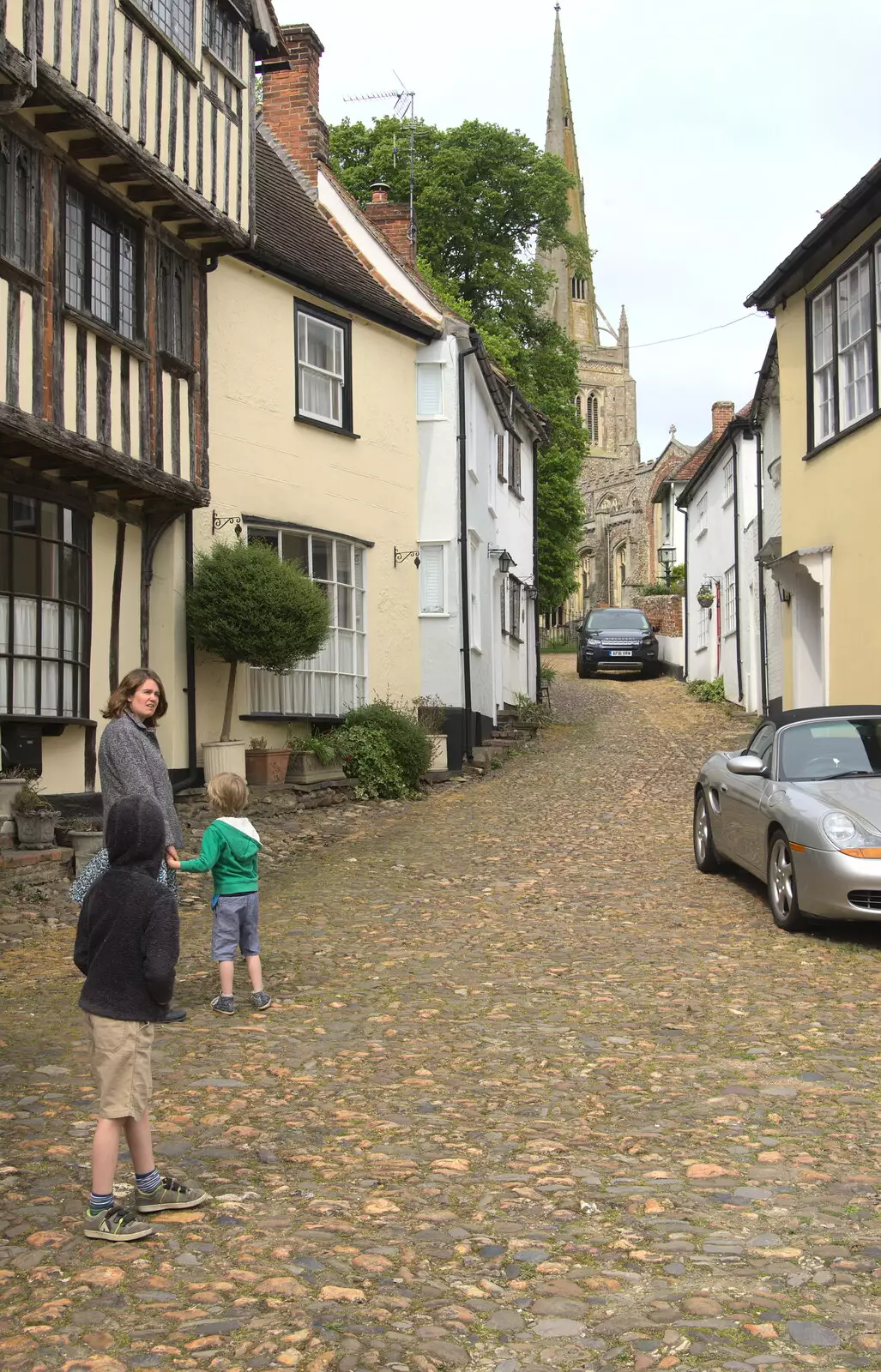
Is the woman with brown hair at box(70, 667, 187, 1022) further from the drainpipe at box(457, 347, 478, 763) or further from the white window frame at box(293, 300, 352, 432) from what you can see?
the drainpipe at box(457, 347, 478, 763)

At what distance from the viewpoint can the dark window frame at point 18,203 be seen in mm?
11297

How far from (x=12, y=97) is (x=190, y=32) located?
431cm

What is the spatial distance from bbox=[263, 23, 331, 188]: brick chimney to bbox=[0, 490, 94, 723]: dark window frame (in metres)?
10.2

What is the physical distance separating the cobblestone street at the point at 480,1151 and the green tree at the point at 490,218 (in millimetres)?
28346

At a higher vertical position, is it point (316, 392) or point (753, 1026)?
point (316, 392)

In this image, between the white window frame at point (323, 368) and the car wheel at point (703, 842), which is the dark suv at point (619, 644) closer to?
the white window frame at point (323, 368)

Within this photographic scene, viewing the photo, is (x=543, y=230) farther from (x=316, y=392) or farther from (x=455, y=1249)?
(x=455, y=1249)

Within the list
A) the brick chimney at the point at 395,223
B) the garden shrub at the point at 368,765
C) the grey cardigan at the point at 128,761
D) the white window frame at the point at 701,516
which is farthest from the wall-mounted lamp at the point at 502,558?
the grey cardigan at the point at 128,761

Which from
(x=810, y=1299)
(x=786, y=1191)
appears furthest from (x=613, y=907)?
(x=810, y=1299)

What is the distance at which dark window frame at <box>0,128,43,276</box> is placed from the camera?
11.3m

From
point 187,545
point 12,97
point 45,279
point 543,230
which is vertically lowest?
point 187,545

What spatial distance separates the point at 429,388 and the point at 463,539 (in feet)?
7.55

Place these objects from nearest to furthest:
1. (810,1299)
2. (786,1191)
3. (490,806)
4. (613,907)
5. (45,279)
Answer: (810,1299) < (786,1191) < (613,907) < (45,279) < (490,806)

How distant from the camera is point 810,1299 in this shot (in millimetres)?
3898
